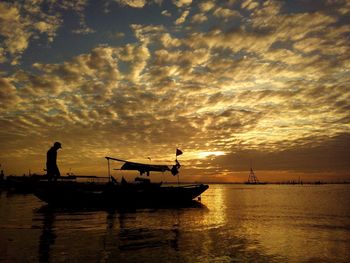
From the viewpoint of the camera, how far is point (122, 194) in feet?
125

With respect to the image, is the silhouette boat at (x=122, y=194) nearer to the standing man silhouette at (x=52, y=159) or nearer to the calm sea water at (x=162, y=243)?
the standing man silhouette at (x=52, y=159)

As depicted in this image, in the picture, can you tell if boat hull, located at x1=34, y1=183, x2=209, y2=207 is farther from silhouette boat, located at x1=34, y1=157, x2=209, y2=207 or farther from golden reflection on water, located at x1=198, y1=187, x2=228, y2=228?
golden reflection on water, located at x1=198, y1=187, x2=228, y2=228

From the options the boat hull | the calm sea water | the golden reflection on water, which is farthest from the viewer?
the boat hull

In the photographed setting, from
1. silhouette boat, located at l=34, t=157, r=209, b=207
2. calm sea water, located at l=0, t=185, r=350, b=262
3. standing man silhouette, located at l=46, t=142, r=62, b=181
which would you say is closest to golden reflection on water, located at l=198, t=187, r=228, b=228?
calm sea water, located at l=0, t=185, r=350, b=262

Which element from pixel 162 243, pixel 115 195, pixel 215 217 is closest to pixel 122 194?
pixel 115 195

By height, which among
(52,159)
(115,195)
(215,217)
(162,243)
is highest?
(52,159)

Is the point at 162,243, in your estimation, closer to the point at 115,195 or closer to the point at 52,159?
the point at 52,159

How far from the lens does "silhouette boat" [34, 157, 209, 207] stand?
3559cm

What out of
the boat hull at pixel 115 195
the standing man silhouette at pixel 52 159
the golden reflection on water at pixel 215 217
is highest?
the standing man silhouette at pixel 52 159

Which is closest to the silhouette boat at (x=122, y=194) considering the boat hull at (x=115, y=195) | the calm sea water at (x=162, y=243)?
the boat hull at (x=115, y=195)

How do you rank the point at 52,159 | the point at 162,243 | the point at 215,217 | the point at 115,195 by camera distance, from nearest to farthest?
the point at 162,243 < the point at 52,159 < the point at 215,217 < the point at 115,195

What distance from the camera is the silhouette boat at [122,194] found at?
Result: 35594 mm

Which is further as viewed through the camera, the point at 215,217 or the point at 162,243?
the point at 215,217

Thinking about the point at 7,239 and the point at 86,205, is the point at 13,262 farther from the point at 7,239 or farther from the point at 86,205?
the point at 86,205
